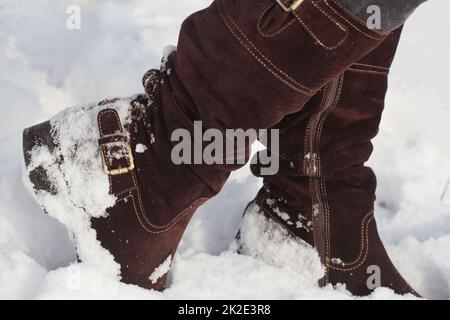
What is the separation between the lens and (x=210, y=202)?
1097 millimetres

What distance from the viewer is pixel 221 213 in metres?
1.09

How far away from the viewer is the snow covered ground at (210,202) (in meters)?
0.90

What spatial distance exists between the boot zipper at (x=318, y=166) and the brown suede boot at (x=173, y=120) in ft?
0.29

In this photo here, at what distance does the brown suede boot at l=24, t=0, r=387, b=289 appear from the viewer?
0.65 meters

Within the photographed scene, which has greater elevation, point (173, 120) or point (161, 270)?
point (173, 120)

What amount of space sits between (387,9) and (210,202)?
0.57m

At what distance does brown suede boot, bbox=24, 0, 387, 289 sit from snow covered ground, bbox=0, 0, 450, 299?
0.08m

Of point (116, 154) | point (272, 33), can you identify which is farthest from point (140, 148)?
point (272, 33)

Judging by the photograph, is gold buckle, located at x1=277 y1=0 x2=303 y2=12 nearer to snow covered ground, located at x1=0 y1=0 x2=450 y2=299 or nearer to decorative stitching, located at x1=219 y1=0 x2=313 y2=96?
decorative stitching, located at x1=219 y1=0 x2=313 y2=96

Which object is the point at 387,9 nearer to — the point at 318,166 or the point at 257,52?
the point at 257,52

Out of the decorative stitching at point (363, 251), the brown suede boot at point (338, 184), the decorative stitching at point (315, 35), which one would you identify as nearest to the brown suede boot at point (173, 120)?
the decorative stitching at point (315, 35)

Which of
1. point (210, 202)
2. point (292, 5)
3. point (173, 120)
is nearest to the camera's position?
point (292, 5)
